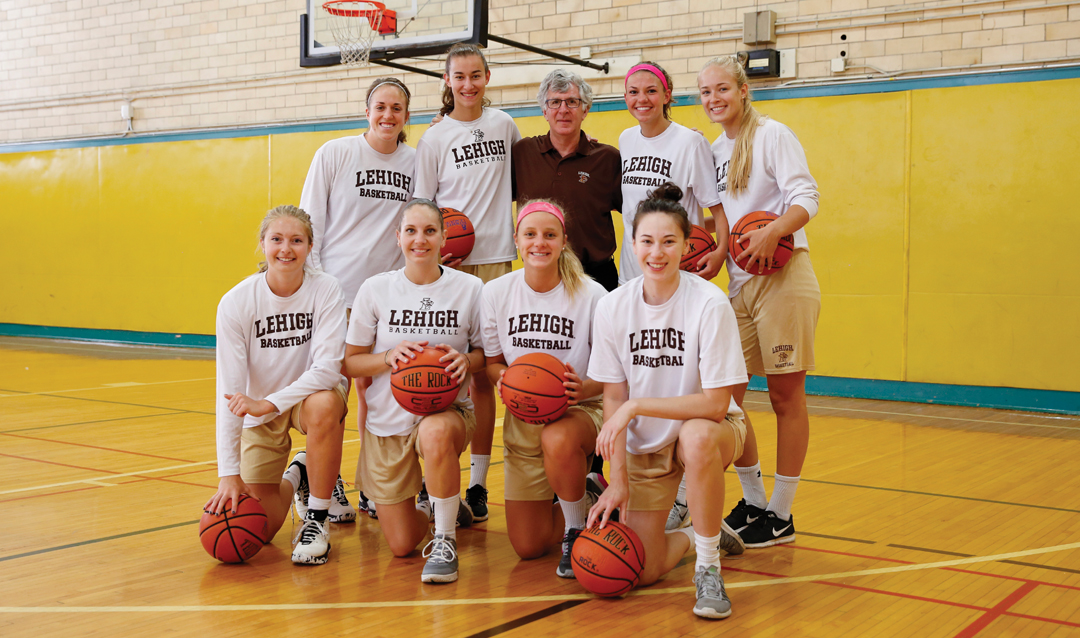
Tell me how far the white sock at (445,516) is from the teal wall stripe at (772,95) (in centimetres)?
564

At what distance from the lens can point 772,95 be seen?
25.8 ft

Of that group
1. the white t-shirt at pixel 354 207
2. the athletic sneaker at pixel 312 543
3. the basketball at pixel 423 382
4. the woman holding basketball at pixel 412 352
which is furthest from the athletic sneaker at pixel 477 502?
the white t-shirt at pixel 354 207

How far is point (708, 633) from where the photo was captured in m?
2.62

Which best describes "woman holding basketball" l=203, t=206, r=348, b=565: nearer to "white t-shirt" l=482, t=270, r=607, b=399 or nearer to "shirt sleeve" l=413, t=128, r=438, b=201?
"white t-shirt" l=482, t=270, r=607, b=399

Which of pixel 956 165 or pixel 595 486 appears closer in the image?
pixel 595 486

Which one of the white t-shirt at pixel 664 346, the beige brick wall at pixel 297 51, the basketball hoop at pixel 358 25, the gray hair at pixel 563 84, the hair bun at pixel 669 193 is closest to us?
the white t-shirt at pixel 664 346

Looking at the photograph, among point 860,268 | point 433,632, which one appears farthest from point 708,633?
point 860,268

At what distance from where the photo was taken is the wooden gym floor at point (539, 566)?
270cm

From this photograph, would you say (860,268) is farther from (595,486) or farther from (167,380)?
(167,380)

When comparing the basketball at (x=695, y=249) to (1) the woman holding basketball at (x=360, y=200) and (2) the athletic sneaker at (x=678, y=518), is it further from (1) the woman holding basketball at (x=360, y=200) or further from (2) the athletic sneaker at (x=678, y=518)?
(1) the woman holding basketball at (x=360, y=200)

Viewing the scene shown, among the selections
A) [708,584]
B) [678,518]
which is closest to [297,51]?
[678,518]

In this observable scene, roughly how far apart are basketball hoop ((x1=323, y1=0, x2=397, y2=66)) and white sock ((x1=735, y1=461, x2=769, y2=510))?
5845mm

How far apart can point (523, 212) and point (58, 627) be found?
6.30ft

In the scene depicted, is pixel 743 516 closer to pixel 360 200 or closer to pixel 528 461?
pixel 528 461
